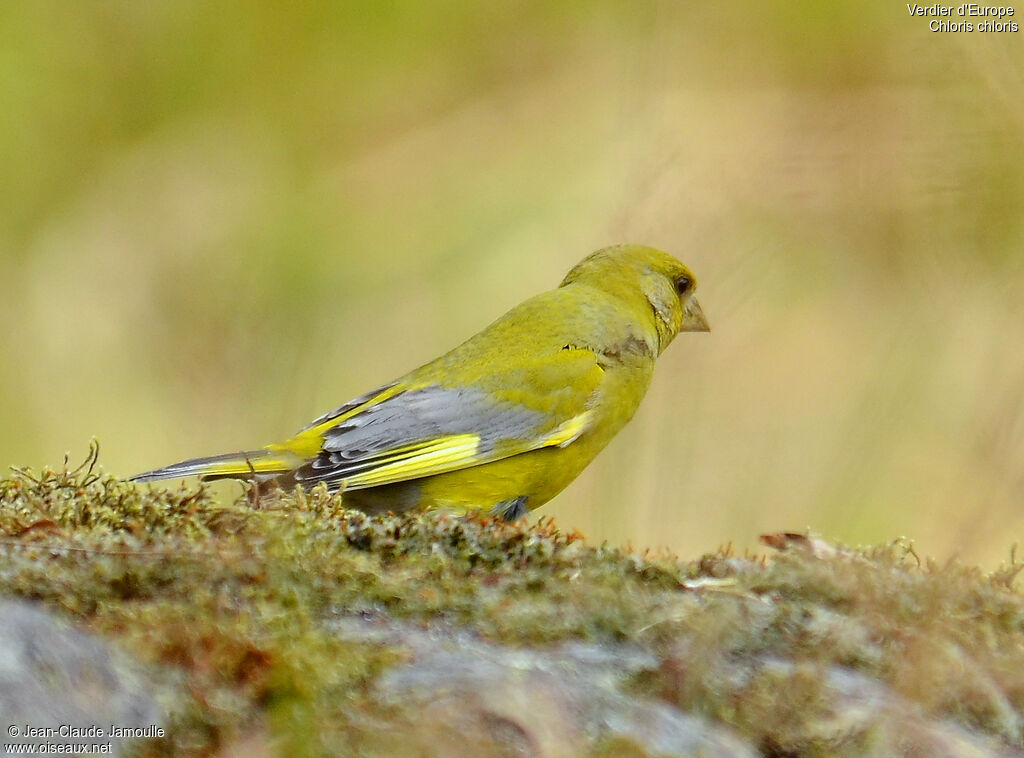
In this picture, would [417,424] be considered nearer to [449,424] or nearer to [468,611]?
[449,424]

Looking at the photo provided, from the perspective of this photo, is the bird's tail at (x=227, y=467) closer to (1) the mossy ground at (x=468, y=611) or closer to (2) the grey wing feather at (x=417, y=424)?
(2) the grey wing feather at (x=417, y=424)

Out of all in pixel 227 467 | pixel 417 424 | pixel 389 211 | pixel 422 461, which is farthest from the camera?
pixel 389 211

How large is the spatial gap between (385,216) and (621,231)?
378cm

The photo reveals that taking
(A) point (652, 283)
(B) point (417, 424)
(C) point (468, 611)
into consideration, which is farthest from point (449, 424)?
(C) point (468, 611)

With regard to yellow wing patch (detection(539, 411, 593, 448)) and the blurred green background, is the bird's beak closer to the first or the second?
the blurred green background

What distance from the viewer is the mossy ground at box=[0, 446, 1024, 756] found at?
6.05 feet

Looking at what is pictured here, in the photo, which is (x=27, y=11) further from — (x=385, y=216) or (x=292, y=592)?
(x=292, y=592)

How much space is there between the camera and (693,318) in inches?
216

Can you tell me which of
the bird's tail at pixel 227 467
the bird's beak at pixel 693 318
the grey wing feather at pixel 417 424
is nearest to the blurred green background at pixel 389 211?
the bird's beak at pixel 693 318

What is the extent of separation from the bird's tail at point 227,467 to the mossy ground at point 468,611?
81 centimetres

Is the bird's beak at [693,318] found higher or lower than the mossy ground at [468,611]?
higher

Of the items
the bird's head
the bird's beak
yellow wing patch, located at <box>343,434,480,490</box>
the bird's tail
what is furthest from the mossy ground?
the bird's beak

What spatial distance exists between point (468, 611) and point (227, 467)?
5.99 feet

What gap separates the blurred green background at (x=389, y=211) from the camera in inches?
219
